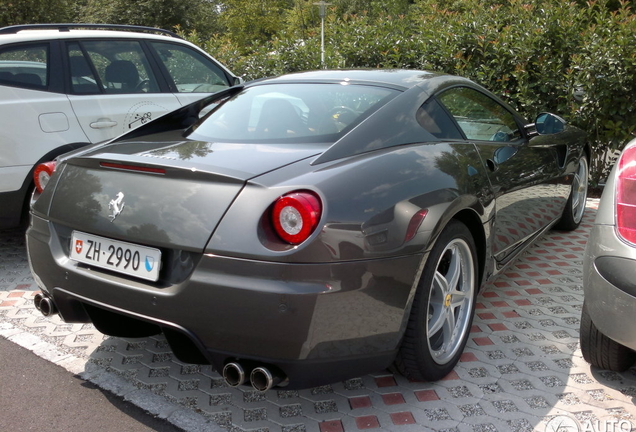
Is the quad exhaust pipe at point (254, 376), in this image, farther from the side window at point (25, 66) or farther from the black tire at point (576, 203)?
the black tire at point (576, 203)

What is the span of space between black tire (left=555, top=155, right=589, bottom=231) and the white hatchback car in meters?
3.61

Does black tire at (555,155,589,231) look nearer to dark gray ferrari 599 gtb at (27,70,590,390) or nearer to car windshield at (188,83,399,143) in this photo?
dark gray ferrari 599 gtb at (27,70,590,390)

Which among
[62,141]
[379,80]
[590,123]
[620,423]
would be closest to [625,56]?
[590,123]

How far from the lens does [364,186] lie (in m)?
2.33

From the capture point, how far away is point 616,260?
237 centimetres

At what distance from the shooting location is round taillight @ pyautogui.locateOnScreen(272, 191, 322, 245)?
2127 mm

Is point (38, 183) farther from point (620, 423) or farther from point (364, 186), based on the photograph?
point (620, 423)

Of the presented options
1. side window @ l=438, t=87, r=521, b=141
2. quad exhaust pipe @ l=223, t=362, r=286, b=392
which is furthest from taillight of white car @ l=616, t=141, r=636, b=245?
quad exhaust pipe @ l=223, t=362, r=286, b=392

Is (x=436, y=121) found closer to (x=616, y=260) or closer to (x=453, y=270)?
(x=453, y=270)

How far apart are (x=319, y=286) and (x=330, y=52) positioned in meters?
6.87

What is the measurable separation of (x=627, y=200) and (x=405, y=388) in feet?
4.22

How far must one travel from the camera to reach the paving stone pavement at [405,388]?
254 cm

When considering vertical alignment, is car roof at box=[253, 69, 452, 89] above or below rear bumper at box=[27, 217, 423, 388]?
above

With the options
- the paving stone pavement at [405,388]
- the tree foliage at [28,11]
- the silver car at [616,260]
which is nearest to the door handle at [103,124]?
the paving stone pavement at [405,388]
